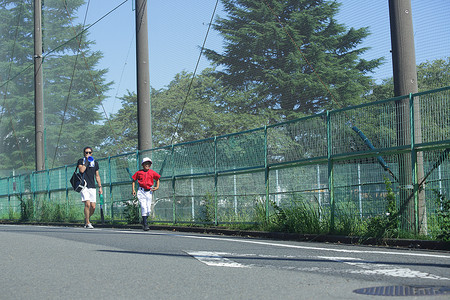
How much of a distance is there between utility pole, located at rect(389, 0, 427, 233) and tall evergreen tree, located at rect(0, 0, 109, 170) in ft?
73.4

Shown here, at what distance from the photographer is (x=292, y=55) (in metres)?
26.5

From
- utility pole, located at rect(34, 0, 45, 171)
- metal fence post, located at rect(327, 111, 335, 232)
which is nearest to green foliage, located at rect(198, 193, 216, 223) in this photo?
metal fence post, located at rect(327, 111, 335, 232)

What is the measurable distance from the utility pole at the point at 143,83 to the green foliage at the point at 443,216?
1071 centimetres

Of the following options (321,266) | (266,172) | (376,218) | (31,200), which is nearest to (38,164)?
(31,200)

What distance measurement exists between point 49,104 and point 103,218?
24.3m

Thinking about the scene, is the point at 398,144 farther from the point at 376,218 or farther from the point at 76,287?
the point at 76,287

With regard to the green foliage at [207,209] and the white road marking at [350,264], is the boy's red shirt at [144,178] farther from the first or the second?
the white road marking at [350,264]

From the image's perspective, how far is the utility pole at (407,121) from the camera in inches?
372

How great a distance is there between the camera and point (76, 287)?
554 centimetres

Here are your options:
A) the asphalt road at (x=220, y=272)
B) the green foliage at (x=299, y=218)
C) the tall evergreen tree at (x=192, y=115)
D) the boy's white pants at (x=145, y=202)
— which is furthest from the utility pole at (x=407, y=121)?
the tall evergreen tree at (x=192, y=115)

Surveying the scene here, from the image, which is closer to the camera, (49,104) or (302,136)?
(302,136)

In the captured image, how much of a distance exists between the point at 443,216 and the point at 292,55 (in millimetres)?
18532

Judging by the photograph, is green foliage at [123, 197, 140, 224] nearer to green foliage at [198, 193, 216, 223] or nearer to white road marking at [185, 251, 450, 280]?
green foliage at [198, 193, 216, 223]

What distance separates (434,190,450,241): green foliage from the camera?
852 cm
